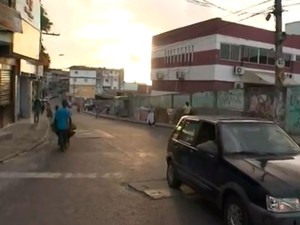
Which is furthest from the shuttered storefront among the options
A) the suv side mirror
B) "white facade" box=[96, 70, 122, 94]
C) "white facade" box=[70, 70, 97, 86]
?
"white facade" box=[96, 70, 122, 94]

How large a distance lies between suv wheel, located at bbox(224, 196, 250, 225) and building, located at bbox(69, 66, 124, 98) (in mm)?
136414

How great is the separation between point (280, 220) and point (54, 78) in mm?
168223

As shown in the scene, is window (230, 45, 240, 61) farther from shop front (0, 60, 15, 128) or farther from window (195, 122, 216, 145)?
window (195, 122, 216, 145)

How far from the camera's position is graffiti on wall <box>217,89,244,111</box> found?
90.9 ft

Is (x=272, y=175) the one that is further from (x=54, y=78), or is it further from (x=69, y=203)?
(x=54, y=78)

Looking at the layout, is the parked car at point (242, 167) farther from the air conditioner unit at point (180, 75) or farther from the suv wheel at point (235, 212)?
the air conditioner unit at point (180, 75)

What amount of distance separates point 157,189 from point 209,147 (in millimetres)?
2601

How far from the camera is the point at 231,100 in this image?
2889 cm

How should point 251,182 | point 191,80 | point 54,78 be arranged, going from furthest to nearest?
point 54,78, point 191,80, point 251,182

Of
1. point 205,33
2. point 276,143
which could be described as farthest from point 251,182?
point 205,33

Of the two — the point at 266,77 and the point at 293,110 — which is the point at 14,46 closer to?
the point at 293,110

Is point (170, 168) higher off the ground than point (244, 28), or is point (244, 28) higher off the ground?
point (244, 28)

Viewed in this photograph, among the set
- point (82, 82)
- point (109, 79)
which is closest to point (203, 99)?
point (82, 82)

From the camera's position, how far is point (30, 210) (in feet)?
26.8
